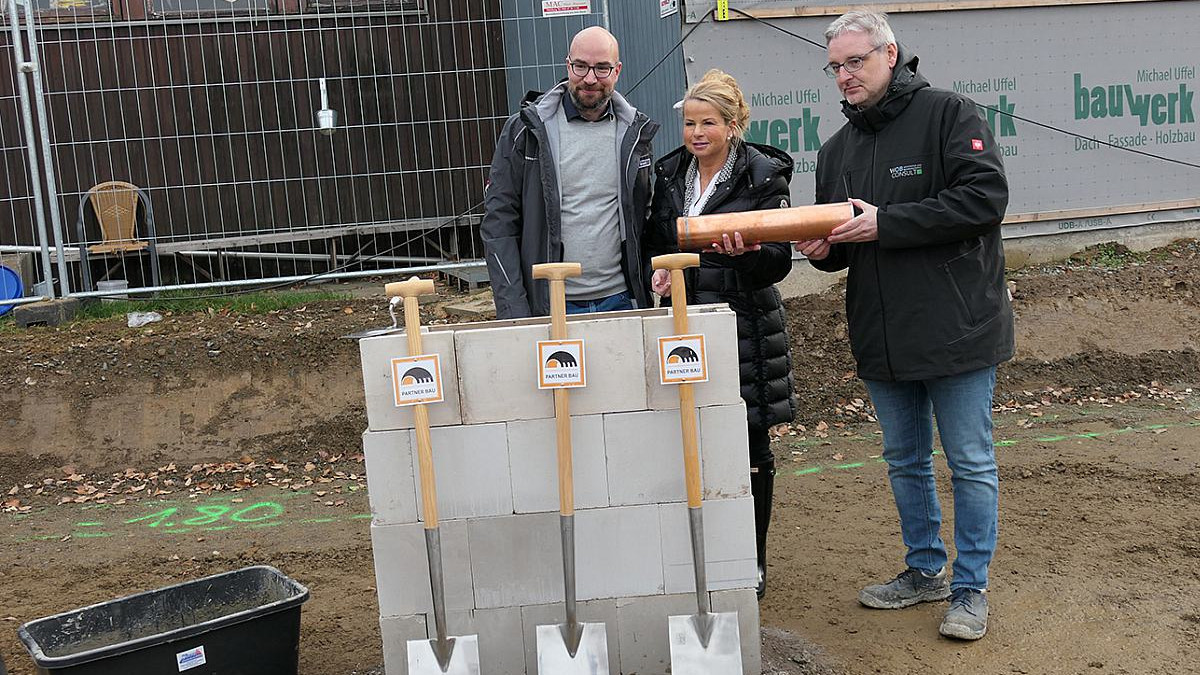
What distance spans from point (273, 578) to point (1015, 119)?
6.36 m

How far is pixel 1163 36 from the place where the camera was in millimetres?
8336

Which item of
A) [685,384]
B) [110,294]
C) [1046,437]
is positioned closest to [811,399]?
[1046,437]

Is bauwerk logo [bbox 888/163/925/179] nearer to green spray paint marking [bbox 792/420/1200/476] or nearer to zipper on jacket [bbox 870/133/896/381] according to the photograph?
zipper on jacket [bbox 870/133/896/381]

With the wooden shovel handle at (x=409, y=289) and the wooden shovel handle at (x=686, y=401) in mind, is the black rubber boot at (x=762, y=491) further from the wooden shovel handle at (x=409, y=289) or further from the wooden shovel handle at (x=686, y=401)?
the wooden shovel handle at (x=409, y=289)

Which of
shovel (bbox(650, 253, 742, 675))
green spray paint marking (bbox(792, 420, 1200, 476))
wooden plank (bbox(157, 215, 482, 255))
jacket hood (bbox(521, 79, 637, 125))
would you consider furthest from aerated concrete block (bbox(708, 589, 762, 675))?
wooden plank (bbox(157, 215, 482, 255))

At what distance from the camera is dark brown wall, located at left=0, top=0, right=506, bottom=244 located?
29.2 ft

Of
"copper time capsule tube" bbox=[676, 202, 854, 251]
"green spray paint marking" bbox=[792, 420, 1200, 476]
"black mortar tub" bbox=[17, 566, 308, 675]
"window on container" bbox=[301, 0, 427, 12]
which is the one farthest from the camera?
"window on container" bbox=[301, 0, 427, 12]

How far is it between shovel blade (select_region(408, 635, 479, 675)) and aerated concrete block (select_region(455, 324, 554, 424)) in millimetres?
639

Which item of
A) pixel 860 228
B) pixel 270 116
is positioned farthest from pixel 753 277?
pixel 270 116

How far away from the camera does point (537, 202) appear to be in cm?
407

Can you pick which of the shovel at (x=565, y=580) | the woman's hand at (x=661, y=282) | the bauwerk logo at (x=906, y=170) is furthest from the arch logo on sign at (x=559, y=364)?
the bauwerk logo at (x=906, y=170)

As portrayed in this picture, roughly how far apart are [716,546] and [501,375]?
83cm

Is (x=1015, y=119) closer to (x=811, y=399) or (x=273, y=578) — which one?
(x=811, y=399)

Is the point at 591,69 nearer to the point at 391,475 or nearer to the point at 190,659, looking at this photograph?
the point at 391,475
